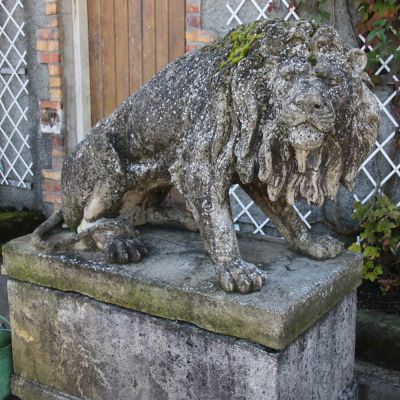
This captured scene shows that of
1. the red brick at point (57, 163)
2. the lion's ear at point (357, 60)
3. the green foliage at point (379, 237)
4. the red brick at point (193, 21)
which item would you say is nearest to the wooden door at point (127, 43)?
the red brick at point (193, 21)

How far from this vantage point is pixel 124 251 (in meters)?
2.33

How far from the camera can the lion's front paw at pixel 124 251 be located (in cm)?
232

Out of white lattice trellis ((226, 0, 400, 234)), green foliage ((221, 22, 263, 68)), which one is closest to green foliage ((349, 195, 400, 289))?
white lattice trellis ((226, 0, 400, 234))

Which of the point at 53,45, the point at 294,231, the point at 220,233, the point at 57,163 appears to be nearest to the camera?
the point at 220,233

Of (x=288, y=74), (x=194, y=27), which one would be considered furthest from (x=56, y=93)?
(x=288, y=74)

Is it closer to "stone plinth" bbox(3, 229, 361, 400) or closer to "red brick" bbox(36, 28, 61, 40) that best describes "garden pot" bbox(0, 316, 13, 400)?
"stone plinth" bbox(3, 229, 361, 400)

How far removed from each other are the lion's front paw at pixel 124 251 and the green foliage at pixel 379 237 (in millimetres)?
1540

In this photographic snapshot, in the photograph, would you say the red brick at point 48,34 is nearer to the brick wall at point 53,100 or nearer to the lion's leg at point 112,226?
the brick wall at point 53,100

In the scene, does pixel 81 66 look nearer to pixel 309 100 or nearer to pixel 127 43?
pixel 127 43

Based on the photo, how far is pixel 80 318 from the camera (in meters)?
2.38

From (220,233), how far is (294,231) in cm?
46

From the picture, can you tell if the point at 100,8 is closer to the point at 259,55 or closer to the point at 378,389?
the point at 259,55

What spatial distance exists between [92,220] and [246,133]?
0.88 m

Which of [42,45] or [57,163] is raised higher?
[42,45]
